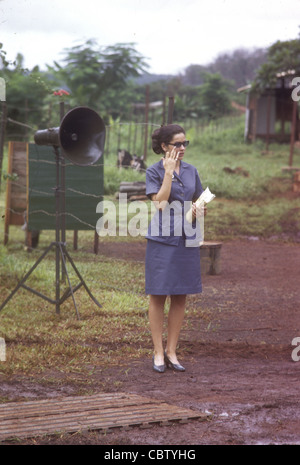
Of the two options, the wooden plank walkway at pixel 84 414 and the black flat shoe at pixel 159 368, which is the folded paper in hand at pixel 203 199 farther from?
the wooden plank walkway at pixel 84 414

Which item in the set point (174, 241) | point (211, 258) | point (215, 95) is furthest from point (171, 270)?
point (215, 95)

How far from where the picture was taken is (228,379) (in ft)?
16.5

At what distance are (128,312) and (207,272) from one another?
2.58 meters

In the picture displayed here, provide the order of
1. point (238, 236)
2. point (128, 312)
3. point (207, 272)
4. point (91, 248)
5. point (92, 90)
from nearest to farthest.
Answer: point (128, 312)
point (207, 272)
point (91, 248)
point (238, 236)
point (92, 90)

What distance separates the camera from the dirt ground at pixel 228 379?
3.88 meters

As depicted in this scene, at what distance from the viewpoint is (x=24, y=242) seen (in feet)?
36.7

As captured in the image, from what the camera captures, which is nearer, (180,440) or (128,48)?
(180,440)

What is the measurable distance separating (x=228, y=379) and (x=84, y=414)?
129 cm

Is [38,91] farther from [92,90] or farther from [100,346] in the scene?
[100,346]

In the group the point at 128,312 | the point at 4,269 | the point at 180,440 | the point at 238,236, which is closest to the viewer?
the point at 180,440

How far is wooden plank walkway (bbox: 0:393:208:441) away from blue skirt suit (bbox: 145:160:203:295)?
91cm

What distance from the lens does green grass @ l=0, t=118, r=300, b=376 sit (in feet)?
18.7

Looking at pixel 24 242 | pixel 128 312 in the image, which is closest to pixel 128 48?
pixel 24 242
